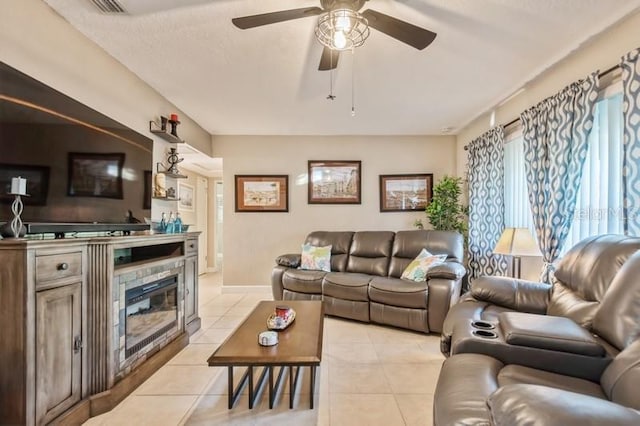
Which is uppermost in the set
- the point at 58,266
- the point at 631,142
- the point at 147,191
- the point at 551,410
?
the point at 631,142

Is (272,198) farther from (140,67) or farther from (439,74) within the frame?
(439,74)

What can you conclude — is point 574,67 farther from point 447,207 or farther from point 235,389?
point 235,389

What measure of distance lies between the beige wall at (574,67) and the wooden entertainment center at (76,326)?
3.44 meters

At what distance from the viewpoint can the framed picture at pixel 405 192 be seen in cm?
495

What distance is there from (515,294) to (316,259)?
2.43m

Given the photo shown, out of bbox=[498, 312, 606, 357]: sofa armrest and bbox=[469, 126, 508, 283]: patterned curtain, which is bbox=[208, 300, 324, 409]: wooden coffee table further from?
bbox=[469, 126, 508, 283]: patterned curtain

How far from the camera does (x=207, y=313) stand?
396 cm

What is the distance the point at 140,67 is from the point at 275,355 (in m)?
2.64

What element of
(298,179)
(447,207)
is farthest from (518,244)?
(298,179)

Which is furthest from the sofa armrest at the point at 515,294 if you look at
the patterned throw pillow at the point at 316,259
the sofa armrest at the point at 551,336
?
the patterned throw pillow at the point at 316,259

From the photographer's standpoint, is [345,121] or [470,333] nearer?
[470,333]

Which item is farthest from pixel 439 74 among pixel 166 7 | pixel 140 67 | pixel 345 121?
pixel 140 67

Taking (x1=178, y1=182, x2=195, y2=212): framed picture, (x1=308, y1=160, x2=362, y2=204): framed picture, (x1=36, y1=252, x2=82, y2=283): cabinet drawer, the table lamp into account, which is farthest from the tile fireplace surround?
(x1=178, y1=182, x2=195, y2=212): framed picture

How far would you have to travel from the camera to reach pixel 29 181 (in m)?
1.73
